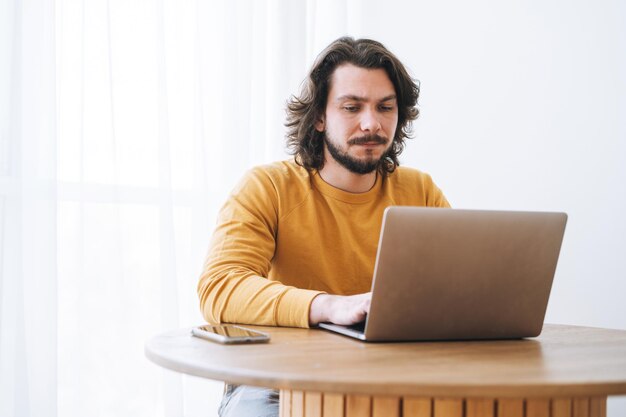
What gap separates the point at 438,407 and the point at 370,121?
113 centimetres

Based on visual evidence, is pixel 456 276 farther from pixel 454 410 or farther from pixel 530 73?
pixel 530 73

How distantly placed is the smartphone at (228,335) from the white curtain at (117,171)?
1.12m

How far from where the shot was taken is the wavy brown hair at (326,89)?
220cm

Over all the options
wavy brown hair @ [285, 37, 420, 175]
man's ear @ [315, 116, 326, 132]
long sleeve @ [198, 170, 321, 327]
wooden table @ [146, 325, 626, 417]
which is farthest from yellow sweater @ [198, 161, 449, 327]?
wooden table @ [146, 325, 626, 417]

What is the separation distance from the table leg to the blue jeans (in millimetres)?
382

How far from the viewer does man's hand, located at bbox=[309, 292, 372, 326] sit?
1.32 m

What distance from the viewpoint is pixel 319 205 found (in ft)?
6.57

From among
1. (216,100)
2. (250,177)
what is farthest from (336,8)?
(250,177)

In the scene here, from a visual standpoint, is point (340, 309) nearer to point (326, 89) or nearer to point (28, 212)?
point (326, 89)

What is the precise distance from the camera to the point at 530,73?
3.10 m

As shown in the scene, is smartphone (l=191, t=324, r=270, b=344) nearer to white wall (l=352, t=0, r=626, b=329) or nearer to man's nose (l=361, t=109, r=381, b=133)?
man's nose (l=361, t=109, r=381, b=133)

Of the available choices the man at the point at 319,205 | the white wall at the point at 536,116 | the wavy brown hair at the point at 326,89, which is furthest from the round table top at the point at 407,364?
the white wall at the point at 536,116

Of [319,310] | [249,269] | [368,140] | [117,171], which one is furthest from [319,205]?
[117,171]

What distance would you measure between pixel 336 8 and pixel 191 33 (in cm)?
93
